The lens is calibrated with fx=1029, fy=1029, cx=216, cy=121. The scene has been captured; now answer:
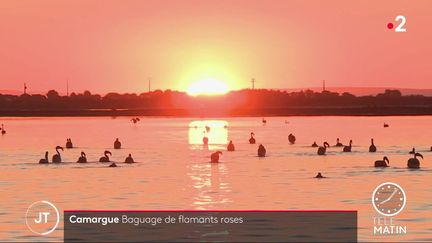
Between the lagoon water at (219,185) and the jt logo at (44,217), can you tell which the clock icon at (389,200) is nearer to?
the lagoon water at (219,185)

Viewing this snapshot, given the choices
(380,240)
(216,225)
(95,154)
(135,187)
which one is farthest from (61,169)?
(380,240)

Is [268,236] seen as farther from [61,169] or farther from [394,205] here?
[61,169]

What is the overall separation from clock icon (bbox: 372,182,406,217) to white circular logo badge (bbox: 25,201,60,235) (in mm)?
13741

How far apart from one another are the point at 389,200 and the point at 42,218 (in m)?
17.1

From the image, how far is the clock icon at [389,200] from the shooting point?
148 ft

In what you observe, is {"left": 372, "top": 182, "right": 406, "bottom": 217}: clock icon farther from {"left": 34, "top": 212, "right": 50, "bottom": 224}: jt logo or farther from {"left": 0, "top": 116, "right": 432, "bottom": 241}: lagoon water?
{"left": 34, "top": 212, "right": 50, "bottom": 224}: jt logo

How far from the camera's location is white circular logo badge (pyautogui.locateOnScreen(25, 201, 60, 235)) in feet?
128

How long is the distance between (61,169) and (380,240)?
3990 centimetres

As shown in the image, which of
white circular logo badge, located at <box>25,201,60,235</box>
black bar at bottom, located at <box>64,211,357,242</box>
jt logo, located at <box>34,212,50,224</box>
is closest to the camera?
black bar at bottom, located at <box>64,211,357,242</box>

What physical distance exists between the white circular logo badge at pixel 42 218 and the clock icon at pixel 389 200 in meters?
13.7

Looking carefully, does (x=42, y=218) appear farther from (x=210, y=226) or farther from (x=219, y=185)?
(x=219, y=185)

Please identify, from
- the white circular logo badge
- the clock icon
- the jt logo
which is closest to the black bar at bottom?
the white circular logo badge

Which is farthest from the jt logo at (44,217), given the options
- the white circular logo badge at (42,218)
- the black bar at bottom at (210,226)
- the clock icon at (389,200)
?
the clock icon at (389,200)

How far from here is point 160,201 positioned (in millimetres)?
49406
